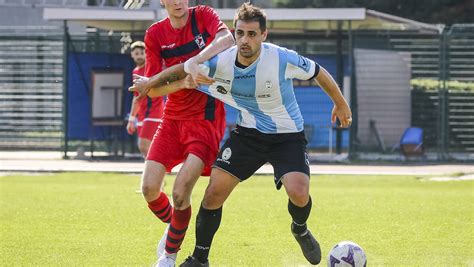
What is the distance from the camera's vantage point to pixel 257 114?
28.7 feet

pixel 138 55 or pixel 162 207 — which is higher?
pixel 138 55

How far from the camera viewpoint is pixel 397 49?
92.2 ft

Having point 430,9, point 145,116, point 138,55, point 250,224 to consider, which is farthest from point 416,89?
point 250,224

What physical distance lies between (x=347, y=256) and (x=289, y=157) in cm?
99

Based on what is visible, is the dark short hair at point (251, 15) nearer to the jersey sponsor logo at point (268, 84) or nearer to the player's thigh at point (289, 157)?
the jersey sponsor logo at point (268, 84)

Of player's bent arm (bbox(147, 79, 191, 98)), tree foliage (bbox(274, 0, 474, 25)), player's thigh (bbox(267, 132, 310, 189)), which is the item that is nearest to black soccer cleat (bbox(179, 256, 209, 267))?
player's thigh (bbox(267, 132, 310, 189))

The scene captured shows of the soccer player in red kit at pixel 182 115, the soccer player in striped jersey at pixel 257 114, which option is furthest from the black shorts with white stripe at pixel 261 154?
the soccer player in red kit at pixel 182 115

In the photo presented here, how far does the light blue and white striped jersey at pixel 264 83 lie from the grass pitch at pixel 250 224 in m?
1.31

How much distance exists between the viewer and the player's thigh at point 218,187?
8.66 m

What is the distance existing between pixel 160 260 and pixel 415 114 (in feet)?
66.2

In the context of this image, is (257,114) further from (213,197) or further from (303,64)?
(213,197)

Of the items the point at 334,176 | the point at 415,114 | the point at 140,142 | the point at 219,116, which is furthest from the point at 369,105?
the point at 219,116

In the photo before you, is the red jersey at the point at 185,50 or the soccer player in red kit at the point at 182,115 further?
the red jersey at the point at 185,50

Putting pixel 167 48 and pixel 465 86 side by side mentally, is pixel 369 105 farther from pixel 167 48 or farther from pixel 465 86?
pixel 167 48
